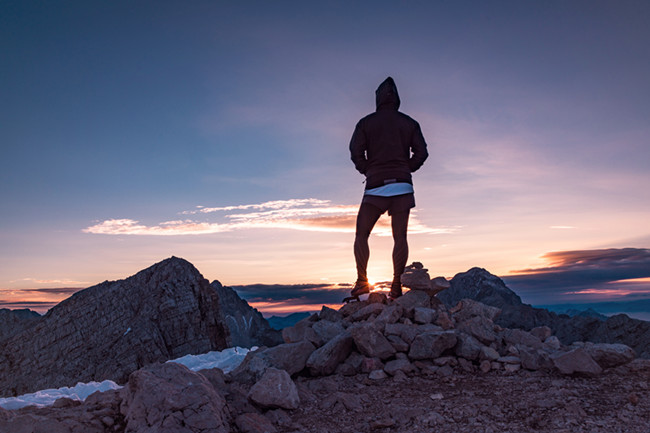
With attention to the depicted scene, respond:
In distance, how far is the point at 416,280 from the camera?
928 centimetres

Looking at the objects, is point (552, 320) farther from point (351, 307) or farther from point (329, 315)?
point (329, 315)

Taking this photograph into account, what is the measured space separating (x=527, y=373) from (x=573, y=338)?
2355cm

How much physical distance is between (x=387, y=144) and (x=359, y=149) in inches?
21.8

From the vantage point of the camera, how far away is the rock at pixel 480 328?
7391 millimetres

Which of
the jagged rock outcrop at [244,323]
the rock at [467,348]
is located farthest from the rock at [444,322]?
the jagged rock outcrop at [244,323]

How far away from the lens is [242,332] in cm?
5291

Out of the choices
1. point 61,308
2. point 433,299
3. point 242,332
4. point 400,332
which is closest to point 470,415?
point 400,332

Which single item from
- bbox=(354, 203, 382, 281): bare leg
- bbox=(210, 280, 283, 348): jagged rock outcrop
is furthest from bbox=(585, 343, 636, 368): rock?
bbox=(210, 280, 283, 348): jagged rock outcrop

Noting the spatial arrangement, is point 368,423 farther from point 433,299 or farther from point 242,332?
point 242,332

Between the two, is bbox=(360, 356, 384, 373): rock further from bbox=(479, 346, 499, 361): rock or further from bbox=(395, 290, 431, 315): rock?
bbox=(395, 290, 431, 315): rock

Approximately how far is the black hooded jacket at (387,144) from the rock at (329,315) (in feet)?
7.97

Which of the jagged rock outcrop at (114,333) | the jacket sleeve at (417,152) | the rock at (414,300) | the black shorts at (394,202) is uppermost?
the jacket sleeve at (417,152)

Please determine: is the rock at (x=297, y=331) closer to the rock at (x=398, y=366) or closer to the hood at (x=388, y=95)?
the rock at (x=398, y=366)

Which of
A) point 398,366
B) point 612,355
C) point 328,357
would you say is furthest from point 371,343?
point 612,355
